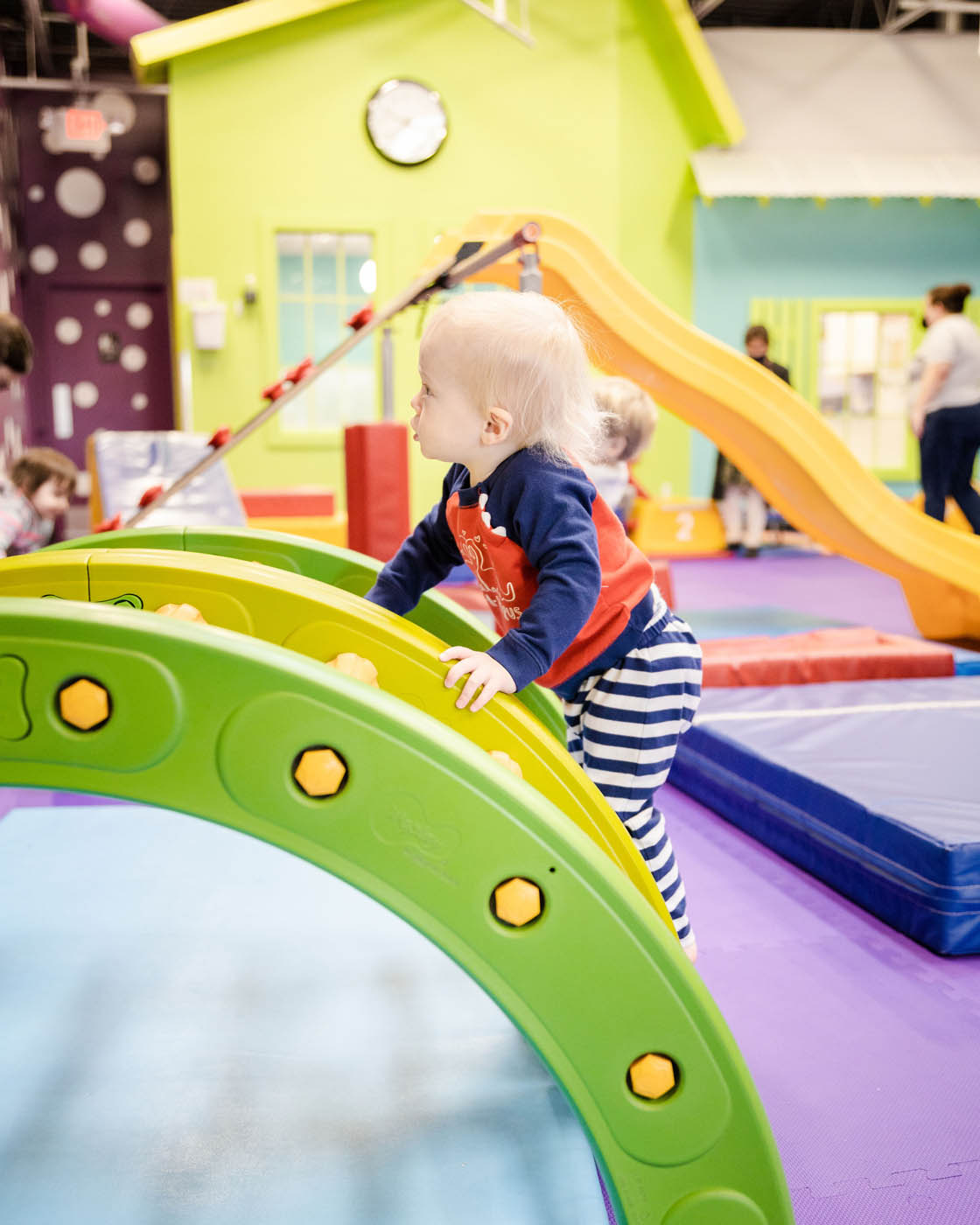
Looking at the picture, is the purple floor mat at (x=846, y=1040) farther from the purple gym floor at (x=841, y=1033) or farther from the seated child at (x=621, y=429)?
the seated child at (x=621, y=429)

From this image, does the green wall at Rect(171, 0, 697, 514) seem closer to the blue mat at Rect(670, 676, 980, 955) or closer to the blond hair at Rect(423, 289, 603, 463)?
the blue mat at Rect(670, 676, 980, 955)

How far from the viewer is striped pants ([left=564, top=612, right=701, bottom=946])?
4.51ft

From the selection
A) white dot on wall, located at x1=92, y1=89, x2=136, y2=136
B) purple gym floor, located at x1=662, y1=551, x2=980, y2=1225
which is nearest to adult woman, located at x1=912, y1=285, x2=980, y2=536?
purple gym floor, located at x1=662, y1=551, x2=980, y2=1225

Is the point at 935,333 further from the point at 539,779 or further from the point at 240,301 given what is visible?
the point at 240,301

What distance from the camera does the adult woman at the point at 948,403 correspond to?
4082 millimetres

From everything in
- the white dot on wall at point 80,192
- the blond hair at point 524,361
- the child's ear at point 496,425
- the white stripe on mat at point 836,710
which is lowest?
the white stripe on mat at point 836,710

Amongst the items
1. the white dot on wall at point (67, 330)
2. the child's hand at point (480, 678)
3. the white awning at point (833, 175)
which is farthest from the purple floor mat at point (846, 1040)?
the white dot on wall at point (67, 330)

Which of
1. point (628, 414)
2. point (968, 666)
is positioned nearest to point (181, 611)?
point (628, 414)

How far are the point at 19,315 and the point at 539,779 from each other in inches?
344

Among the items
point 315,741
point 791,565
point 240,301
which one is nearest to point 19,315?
point 240,301

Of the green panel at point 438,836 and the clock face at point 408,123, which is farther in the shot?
the clock face at point 408,123

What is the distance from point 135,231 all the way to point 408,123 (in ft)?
9.45

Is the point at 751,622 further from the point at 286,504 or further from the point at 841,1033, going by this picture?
the point at 841,1033

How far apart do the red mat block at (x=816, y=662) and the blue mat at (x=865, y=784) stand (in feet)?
0.46
